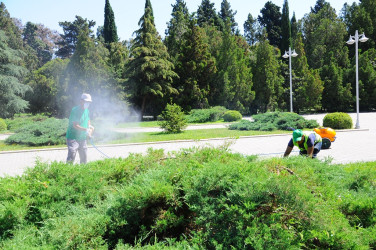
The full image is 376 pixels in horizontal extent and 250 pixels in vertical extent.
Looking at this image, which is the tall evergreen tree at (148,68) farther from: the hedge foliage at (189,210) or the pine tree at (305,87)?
the hedge foliage at (189,210)

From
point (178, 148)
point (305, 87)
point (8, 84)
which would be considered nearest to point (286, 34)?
point (305, 87)

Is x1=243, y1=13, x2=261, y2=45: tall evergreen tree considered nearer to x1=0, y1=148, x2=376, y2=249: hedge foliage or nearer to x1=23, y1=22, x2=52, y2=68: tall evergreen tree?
x1=23, y1=22, x2=52, y2=68: tall evergreen tree

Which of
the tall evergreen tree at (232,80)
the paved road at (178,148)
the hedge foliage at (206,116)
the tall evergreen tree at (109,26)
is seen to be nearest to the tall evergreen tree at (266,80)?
the tall evergreen tree at (232,80)

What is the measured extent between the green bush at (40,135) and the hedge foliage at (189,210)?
1166cm

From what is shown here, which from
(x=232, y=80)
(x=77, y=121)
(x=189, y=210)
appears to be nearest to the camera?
(x=189, y=210)

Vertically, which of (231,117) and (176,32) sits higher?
(176,32)

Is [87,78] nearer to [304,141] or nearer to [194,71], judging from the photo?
[194,71]

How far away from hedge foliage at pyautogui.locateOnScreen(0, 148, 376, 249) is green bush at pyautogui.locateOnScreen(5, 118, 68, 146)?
459 inches

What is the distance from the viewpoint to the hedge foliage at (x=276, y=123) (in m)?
18.7

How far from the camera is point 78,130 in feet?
22.7

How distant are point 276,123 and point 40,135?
1331 centimetres

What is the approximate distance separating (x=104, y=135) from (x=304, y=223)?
14.0m

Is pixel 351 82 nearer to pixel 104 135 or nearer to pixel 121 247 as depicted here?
pixel 104 135

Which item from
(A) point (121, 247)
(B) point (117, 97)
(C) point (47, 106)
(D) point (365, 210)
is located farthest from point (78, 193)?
(C) point (47, 106)
